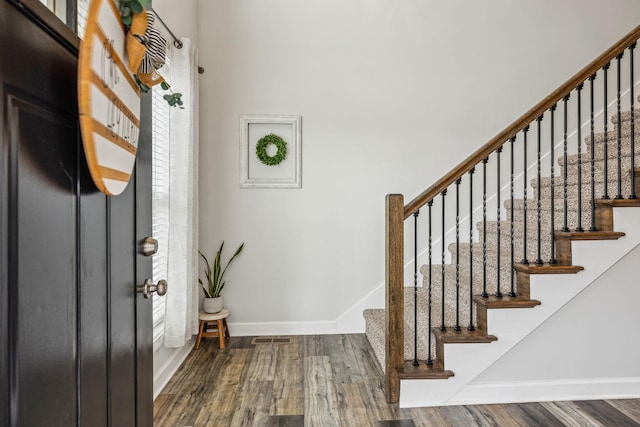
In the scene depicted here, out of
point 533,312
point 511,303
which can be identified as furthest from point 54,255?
point 533,312

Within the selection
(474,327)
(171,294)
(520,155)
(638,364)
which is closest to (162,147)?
(171,294)

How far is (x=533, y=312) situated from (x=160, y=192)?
2.41 m

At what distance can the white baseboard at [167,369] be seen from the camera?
218cm

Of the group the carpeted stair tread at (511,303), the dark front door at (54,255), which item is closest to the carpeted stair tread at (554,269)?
the carpeted stair tread at (511,303)

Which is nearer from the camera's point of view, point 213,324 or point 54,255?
point 54,255

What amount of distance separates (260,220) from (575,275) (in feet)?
7.61

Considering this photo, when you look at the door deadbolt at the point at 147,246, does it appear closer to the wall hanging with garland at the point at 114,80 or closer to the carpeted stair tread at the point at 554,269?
the wall hanging with garland at the point at 114,80

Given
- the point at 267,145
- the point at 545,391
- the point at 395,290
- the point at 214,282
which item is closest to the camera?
the point at 395,290

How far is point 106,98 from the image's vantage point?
30.0 inches

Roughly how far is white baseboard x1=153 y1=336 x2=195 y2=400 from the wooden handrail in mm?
1792

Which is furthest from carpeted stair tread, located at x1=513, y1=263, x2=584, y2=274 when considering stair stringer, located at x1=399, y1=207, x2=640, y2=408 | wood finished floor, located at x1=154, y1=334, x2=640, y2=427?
wood finished floor, located at x1=154, y1=334, x2=640, y2=427

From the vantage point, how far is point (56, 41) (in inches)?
30.0

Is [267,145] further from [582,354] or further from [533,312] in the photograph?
[582,354]

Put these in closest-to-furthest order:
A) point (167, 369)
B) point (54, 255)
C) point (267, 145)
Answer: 1. point (54, 255)
2. point (167, 369)
3. point (267, 145)
